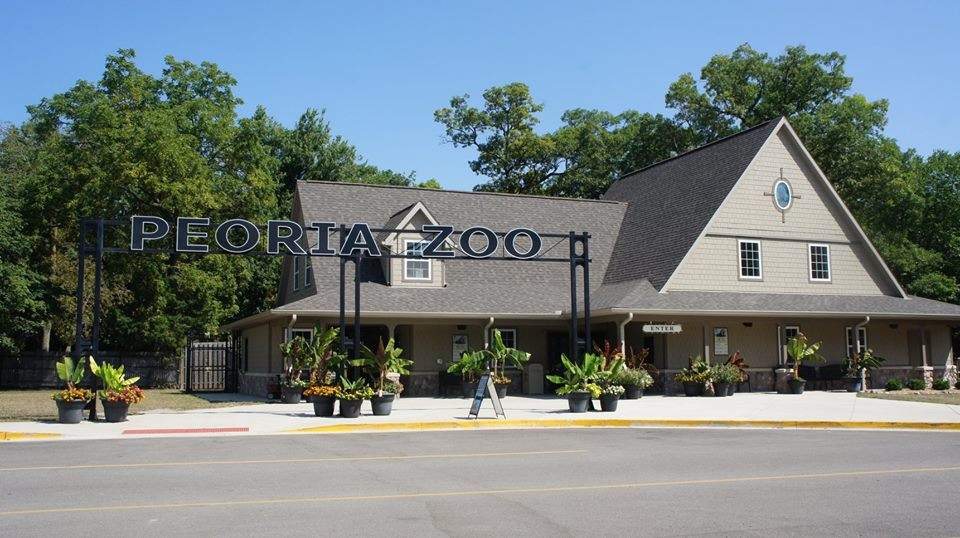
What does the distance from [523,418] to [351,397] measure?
4.01 meters

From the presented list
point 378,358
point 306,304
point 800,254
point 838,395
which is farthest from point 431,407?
point 800,254

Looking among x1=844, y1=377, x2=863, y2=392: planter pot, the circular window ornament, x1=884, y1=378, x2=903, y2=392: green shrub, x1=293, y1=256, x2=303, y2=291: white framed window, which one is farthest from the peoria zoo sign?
x1=884, y1=378, x2=903, y2=392: green shrub

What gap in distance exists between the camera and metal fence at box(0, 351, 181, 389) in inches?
1582

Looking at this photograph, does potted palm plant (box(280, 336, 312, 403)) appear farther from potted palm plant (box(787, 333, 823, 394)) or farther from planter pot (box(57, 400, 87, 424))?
potted palm plant (box(787, 333, 823, 394))

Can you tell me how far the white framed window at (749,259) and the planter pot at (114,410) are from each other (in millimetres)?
20882

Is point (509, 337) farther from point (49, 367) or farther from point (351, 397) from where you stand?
point (49, 367)

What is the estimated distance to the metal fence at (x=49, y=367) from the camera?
40.2m

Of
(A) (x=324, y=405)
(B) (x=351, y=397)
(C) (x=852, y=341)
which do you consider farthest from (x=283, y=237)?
(C) (x=852, y=341)

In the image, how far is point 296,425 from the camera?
19.9 m

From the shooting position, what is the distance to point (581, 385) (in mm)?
23078

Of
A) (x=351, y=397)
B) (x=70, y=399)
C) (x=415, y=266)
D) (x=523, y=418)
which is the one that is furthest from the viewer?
(x=415, y=266)

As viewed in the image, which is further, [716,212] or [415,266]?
[716,212]

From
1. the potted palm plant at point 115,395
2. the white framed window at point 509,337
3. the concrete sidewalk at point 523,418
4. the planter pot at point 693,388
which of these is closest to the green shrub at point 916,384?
the concrete sidewalk at point 523,418

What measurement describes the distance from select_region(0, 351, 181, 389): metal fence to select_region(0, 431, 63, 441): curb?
22960 mm
